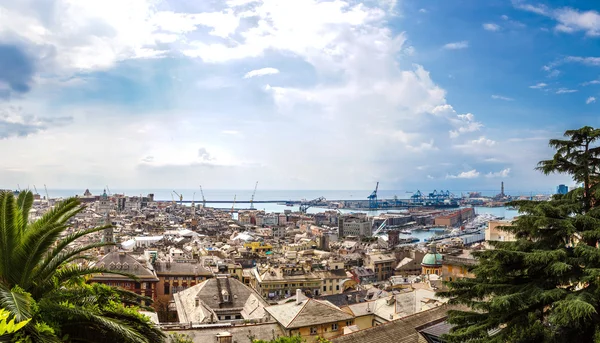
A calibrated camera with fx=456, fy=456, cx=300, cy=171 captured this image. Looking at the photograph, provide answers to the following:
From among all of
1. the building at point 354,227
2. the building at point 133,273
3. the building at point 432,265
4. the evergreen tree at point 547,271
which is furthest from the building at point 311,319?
the building at point 354,227

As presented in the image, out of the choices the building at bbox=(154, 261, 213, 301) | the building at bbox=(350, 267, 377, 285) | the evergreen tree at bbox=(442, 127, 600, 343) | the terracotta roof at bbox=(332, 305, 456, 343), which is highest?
the evergreen tree at bbox=(442, 127, 600, 343)

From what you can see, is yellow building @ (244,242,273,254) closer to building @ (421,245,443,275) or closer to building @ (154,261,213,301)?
building @ (154,261,213,301)

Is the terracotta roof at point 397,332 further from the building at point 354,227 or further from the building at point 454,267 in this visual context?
the building at point 354,227

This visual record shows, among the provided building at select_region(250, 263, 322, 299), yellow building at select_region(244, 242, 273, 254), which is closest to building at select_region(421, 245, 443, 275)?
building at select_region(250, 263, 322, 299)

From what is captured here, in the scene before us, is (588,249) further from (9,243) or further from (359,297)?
(359,297)

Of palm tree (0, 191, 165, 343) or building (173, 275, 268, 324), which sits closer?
palm tree (0, 191, 165, 343)

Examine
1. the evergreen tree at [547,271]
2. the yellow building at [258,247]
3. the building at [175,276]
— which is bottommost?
the yellow building at [258,247]
